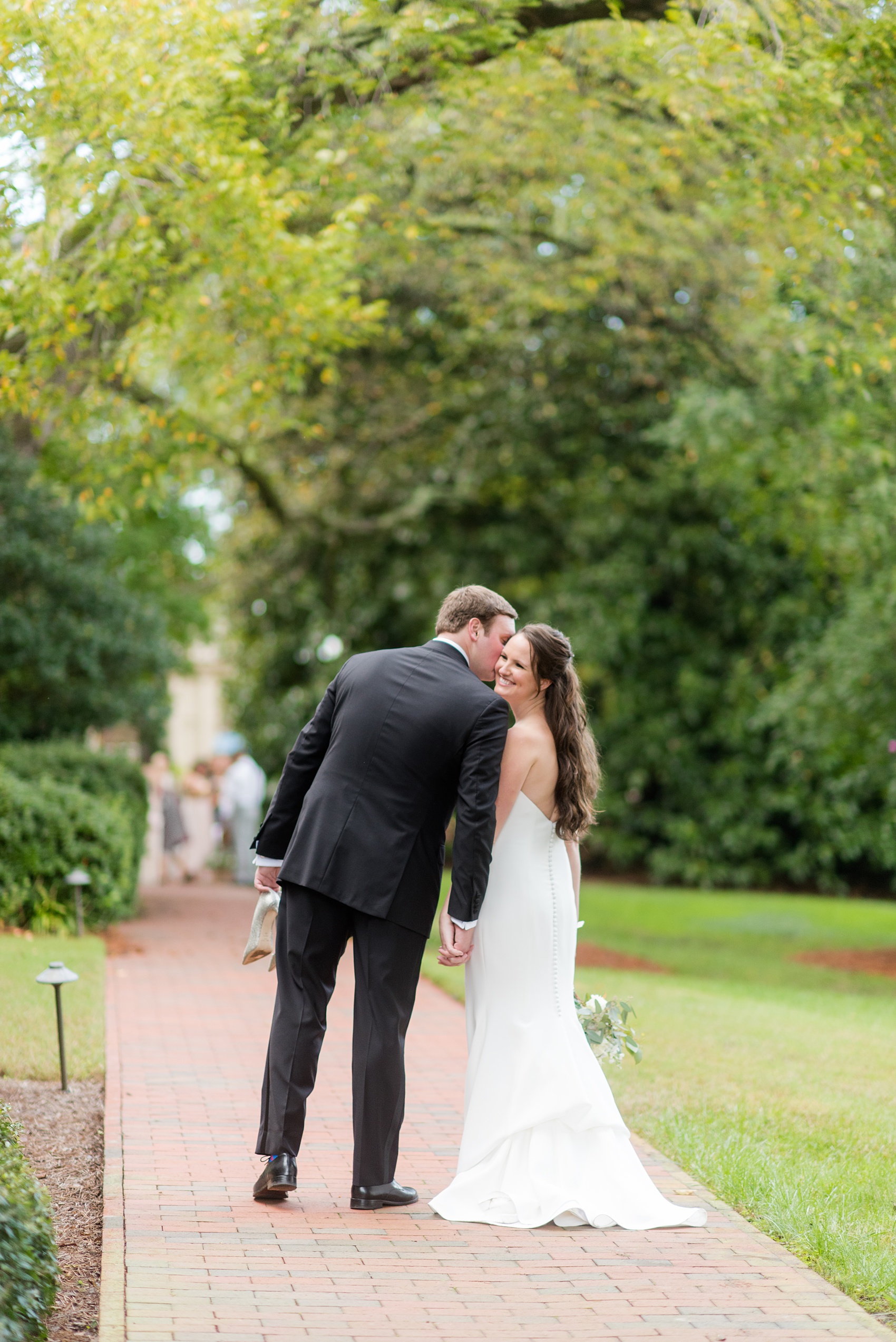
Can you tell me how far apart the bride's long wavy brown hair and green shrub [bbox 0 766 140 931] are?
26.3 ft

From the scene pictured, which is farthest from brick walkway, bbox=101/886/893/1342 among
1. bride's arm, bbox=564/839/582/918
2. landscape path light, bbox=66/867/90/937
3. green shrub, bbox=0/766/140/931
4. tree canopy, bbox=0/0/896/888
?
tree canopy, bbox=0/0/896/888

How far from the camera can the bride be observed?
4.75 meters

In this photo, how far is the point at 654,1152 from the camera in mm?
5891

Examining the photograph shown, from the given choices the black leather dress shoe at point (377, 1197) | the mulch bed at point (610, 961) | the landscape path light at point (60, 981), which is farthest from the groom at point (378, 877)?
the mulch bed at point (610, 961)

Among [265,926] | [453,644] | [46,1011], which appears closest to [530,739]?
[453,644]

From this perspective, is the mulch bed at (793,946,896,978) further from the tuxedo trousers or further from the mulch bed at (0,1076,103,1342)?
the tuxedo trousers

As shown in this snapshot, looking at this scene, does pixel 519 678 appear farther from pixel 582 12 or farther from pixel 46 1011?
pixel 582 12

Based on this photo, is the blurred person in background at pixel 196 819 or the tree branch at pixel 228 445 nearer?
the tree branch at pixel 228 445

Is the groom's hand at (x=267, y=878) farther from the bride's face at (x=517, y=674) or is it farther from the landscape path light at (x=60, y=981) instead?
the landscape path light at (x=60, y=981)

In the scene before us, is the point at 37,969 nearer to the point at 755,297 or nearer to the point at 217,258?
the point at 217,258

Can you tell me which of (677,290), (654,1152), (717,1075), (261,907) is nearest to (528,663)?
(261,907)

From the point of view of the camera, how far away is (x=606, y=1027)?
5.26 m

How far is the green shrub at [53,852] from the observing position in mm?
11906

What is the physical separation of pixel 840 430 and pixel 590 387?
776 cm
